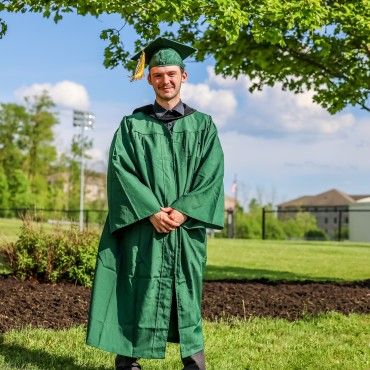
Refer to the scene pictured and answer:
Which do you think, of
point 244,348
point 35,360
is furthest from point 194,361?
point 244,348

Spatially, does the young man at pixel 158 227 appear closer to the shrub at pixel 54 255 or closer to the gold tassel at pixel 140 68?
the gold tassel at pixel 140 68

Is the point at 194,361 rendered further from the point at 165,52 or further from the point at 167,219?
the point at 165,52

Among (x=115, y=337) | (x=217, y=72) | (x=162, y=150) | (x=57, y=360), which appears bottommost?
(x=57, y=360)

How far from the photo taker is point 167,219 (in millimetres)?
4492

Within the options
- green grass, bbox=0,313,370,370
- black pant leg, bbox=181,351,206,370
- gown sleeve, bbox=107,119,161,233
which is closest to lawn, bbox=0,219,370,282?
green grass, bbox=0,313,370,370

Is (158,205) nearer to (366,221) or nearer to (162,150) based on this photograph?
(162,150)

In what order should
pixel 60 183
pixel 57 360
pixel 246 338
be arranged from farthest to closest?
pixel 60 183, pixel 246 338, pixel 57 360

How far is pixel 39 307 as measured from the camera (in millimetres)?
8086

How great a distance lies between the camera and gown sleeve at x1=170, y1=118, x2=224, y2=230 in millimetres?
4562

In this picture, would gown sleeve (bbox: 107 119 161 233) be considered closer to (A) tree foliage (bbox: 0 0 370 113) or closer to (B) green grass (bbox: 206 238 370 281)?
(A) tree foliage (bbox: 0 0 370 113)

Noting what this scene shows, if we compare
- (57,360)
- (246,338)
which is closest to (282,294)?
(246,338)

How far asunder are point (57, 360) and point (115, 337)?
137 cm

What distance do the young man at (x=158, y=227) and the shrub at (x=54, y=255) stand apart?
504cm

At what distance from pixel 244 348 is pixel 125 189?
8.33 ft
